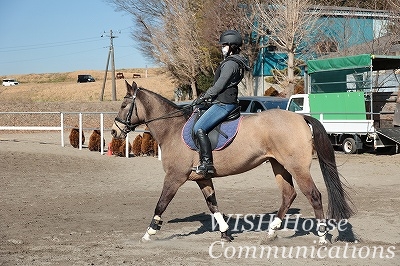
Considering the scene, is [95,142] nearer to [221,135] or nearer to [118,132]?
[118,132]

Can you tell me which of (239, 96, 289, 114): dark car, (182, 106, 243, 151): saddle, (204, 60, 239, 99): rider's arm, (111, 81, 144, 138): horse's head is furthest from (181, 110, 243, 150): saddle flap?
(239, 96, 289, 114): dark car

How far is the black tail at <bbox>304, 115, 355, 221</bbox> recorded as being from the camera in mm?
8727

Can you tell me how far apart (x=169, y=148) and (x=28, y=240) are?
225 centimetres

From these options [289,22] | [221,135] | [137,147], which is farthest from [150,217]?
[289,22]

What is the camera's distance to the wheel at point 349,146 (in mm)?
22472

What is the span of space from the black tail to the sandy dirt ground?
13.9 inches

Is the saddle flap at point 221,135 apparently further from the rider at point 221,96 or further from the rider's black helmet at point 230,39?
the rider's black helmet at point 230,39

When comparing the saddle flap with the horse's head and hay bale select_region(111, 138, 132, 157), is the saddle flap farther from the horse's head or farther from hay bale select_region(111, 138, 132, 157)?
hay bale select_region(111, 138, 132, 157)

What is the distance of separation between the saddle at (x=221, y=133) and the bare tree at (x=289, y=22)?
26704 mm

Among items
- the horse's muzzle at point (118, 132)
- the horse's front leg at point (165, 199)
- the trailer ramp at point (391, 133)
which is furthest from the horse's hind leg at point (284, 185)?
the trailer ramp at point (391, 133)

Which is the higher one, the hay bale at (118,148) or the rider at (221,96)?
the rider at (221,96)

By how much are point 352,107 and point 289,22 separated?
13326mm

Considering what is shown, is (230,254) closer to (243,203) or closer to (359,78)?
(243,203)

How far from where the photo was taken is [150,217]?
10781mm
